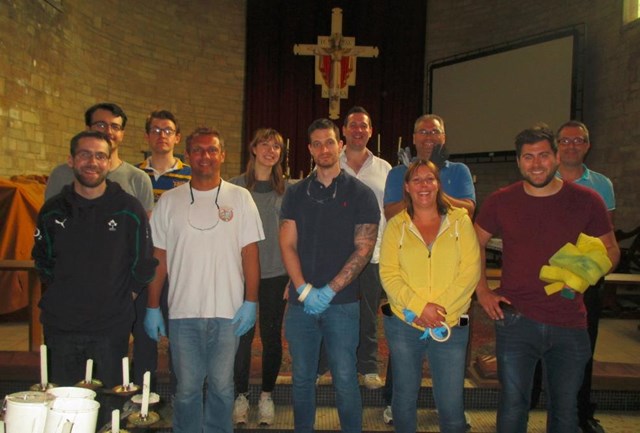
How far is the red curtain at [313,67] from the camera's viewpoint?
34.7 ft

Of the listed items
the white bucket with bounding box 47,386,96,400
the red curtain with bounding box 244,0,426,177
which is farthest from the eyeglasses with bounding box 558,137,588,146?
the red curtain with bounding box 244,0,426,177

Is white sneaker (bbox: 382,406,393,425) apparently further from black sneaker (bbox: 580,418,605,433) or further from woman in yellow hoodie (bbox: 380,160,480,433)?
black sneaker (bbox: 580,418,605,433)

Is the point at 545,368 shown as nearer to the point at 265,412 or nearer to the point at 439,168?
the point at 439,168

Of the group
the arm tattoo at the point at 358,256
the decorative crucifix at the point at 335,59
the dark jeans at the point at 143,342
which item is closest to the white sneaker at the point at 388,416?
the arm tattoo at the point at 358,256

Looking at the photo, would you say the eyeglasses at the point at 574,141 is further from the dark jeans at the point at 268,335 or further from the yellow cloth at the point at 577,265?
the dark jeans at the point at 268,335

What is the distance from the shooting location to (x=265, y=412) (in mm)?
3268

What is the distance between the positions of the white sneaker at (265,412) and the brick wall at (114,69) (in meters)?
5.04

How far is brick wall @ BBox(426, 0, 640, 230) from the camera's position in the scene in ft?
25.9

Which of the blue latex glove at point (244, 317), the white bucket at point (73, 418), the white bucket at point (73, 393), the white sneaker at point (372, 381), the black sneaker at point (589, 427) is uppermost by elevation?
the white bucket at point (73, 418)

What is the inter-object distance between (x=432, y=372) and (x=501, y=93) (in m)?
7.71

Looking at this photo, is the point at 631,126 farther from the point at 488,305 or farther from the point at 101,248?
the point at 101,248

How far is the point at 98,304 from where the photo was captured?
237 centimetres

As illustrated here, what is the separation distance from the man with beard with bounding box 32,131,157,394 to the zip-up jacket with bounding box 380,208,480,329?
1.09 m

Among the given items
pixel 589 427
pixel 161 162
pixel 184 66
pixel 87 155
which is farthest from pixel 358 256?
pixel 184 66
